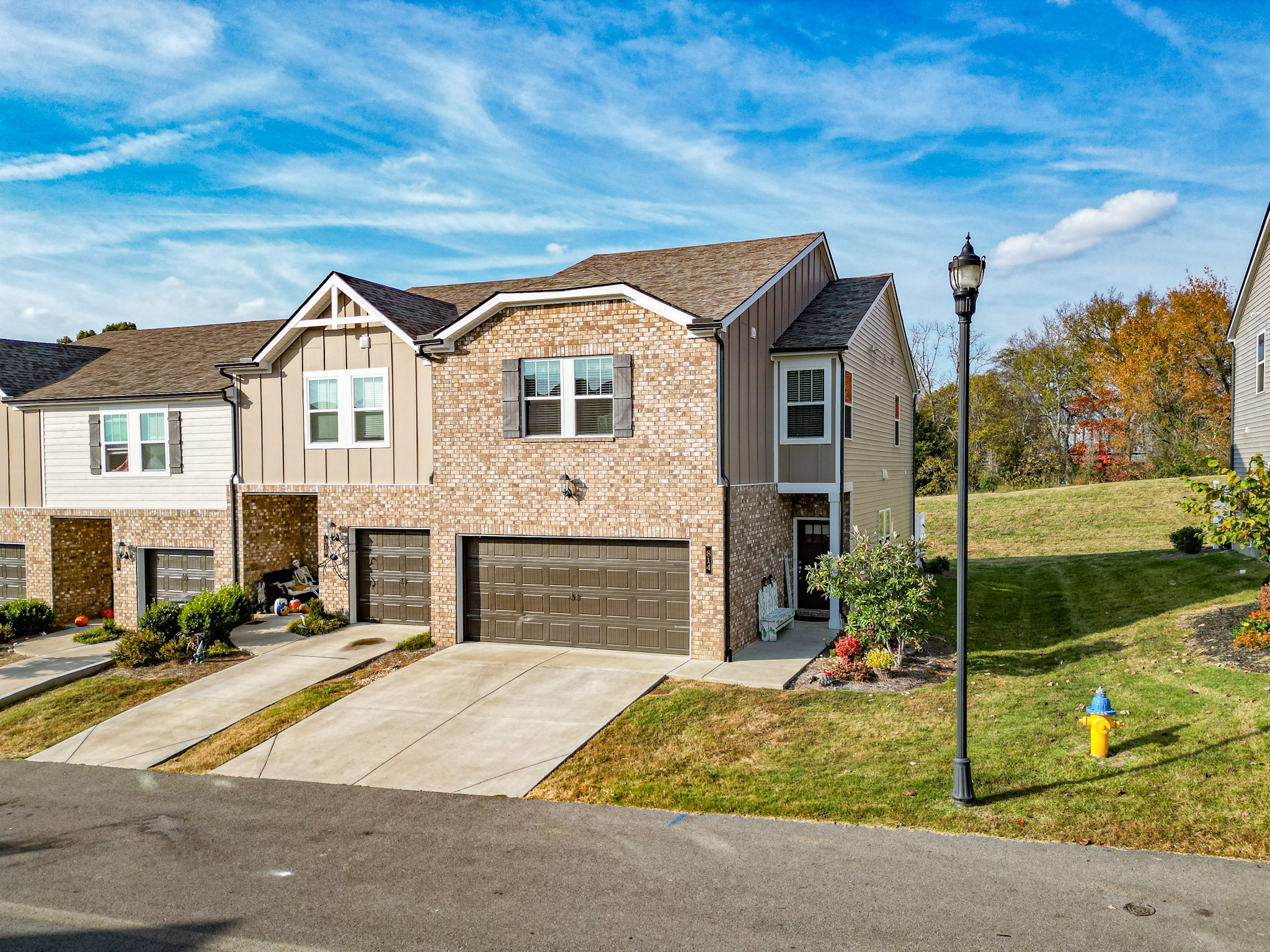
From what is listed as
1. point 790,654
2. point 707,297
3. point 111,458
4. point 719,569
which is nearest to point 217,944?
point 719,569

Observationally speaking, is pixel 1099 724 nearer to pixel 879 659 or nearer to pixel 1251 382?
pixel 879 659

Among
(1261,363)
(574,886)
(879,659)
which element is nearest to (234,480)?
(879,659)

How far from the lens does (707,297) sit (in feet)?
51.8

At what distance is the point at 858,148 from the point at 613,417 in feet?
34.4

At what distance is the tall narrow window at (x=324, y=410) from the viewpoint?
1873cm

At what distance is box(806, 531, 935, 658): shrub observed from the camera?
1370 centimetres

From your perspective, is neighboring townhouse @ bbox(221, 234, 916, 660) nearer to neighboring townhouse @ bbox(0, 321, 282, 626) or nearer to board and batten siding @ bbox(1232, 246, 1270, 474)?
neighboring townhouse @ bbox(0, 321, 282, 626)

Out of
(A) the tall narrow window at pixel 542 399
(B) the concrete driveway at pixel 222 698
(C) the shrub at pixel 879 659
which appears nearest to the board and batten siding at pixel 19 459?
(B) the concrete driveway at pixel 222 698

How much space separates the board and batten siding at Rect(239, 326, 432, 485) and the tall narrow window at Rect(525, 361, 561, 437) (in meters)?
3.00

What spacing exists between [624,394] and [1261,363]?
1623 centimetres

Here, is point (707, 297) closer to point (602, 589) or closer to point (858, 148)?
point (602, 589)

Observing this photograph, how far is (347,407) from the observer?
61.0 feet

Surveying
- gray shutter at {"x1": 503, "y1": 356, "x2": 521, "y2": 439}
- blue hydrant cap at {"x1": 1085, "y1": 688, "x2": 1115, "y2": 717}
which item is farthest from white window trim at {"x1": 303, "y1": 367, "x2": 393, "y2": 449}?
blue hydrant cap at {"x1": 1085, "y1": 688, "x2": 1115, "y2": 717}

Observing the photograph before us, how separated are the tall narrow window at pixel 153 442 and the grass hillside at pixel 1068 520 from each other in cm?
2475
